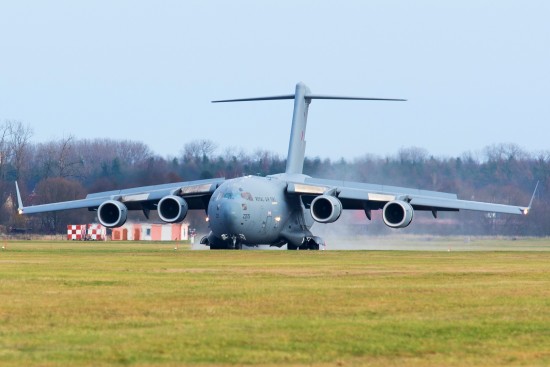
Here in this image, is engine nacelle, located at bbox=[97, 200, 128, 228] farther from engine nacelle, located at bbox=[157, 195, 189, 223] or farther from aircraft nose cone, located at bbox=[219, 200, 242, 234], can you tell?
aircraft nose cone, located at bbox=[219, 200, 242, 234]

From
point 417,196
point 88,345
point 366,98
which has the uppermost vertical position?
point 366,98

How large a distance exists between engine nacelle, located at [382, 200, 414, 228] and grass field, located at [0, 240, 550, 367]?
55.4 feet

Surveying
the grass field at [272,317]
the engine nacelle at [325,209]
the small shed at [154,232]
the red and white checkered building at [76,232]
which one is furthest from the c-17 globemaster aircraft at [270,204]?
the small shed at [154,232]

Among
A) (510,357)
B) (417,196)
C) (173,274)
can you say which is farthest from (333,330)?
(417,196)

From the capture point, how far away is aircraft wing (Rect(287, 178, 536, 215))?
145ft

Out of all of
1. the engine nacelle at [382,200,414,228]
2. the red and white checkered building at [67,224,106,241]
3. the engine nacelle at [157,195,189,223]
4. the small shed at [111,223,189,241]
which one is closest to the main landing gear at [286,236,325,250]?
the engine nacelle at [382,200,414,228]

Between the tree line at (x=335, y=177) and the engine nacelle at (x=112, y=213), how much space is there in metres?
11.5

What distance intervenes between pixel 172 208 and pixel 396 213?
7626 mm

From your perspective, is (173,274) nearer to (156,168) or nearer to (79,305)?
(79,305)

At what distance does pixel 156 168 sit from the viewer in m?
60.6

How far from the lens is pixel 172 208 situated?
145ft

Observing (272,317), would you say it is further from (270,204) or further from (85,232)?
(85,232)

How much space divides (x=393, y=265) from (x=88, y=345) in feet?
56.6

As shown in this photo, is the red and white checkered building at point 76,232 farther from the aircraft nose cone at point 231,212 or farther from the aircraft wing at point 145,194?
the aircraft nose cone at point 231,212
